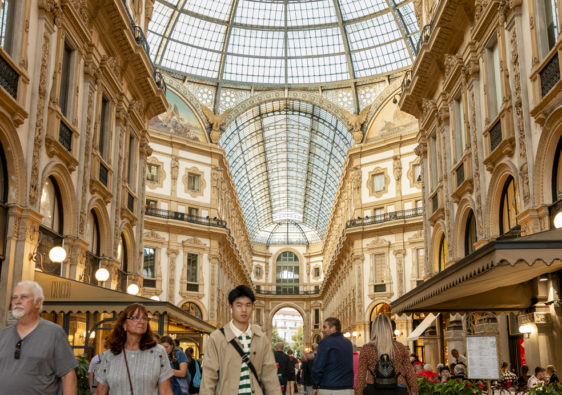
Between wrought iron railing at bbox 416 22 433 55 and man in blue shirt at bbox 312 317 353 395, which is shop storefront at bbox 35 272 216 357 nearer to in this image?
man in blue shirt at bbox 312 317 353 395

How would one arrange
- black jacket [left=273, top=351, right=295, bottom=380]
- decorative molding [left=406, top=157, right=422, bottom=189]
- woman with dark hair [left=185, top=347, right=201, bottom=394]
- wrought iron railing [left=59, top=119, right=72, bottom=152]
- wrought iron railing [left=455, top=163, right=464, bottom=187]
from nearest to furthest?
woman with dark hair [left=185, top=347, right=201, bottom=394] → wrought iron railing [left=59, top=119, right=72, bottom=152] → black jacket [left=273, top=351, right=295, bottom=380] → wrought iron railing [left=455, top=163, right=464, bottom=187] → decorative molding [left=406, top=157, right=422, bottom=189]

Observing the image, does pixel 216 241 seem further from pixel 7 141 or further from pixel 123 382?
pixel 123 382

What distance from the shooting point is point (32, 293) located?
4984mm

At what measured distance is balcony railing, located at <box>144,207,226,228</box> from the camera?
44688 millimetres

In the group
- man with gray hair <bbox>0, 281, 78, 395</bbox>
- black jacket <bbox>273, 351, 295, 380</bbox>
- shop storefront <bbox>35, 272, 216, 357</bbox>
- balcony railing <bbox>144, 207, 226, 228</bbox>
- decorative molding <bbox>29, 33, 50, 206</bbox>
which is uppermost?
balcony railing <bbox>144, 207, 226, 228</bbox>

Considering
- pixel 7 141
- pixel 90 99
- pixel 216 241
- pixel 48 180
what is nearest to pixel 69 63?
pixel 90 99

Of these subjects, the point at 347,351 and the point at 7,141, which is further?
the point at 7,141

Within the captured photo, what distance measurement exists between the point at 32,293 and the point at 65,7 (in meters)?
14.2

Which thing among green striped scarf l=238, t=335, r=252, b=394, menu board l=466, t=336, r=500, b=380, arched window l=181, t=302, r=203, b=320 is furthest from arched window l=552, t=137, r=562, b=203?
arched window l=181, t=302, r=203, b=320

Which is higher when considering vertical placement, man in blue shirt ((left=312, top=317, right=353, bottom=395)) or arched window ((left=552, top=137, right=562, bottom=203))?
A: arched window ((left=552, top=137, right=562, bottom=203))

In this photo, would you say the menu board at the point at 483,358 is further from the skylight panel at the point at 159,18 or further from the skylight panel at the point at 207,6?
the skylight panel at the point at 207,6

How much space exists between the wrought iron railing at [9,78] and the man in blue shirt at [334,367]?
9.20m

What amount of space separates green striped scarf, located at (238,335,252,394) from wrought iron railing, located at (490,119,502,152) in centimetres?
1320

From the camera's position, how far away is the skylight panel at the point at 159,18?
4653 cm
